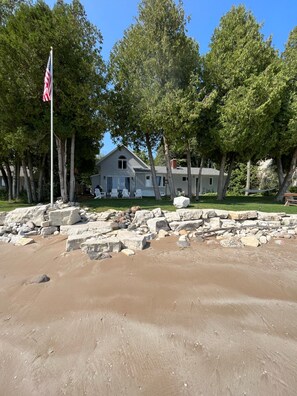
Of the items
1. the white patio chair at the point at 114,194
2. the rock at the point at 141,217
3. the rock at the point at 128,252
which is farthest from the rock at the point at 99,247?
the white patio chair at the point at 114,194

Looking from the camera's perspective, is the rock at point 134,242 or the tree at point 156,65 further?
the tree at point 156,65

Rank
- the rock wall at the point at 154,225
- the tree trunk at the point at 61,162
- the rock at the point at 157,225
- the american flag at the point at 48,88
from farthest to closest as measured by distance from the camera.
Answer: the tree trunk at the point at 61,162, the american flag at the point at 48,88, the rock at the point at 157,225, the rock wall at the point at 154,225

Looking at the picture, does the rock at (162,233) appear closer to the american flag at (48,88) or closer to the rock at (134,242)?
the rock at (134,242)

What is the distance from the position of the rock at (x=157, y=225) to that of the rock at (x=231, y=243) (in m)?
1.79

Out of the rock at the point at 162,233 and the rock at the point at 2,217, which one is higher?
the rock at the point at 2,217

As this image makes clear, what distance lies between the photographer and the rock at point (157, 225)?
7411 millimetres

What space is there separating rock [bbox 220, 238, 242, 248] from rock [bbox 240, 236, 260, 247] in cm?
14

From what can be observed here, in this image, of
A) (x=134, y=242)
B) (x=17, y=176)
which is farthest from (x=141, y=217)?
(x=17, y=176)

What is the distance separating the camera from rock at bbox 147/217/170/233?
7.41 metres

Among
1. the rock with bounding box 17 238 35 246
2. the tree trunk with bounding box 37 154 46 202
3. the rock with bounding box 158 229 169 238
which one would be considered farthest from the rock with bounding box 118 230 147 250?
the tree trunk with bounding box 37 154 46 202

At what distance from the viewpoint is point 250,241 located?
6.59 metres

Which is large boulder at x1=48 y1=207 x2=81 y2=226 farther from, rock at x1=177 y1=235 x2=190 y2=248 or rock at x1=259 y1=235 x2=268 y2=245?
rock at x1=259 y1=235 x2=268 y2=245

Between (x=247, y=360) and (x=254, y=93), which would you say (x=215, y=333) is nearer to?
(x=247, y=360)

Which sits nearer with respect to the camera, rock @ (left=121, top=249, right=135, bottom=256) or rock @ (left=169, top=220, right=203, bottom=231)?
rock @ (left=121, top=249, right=135, bottom=256)
